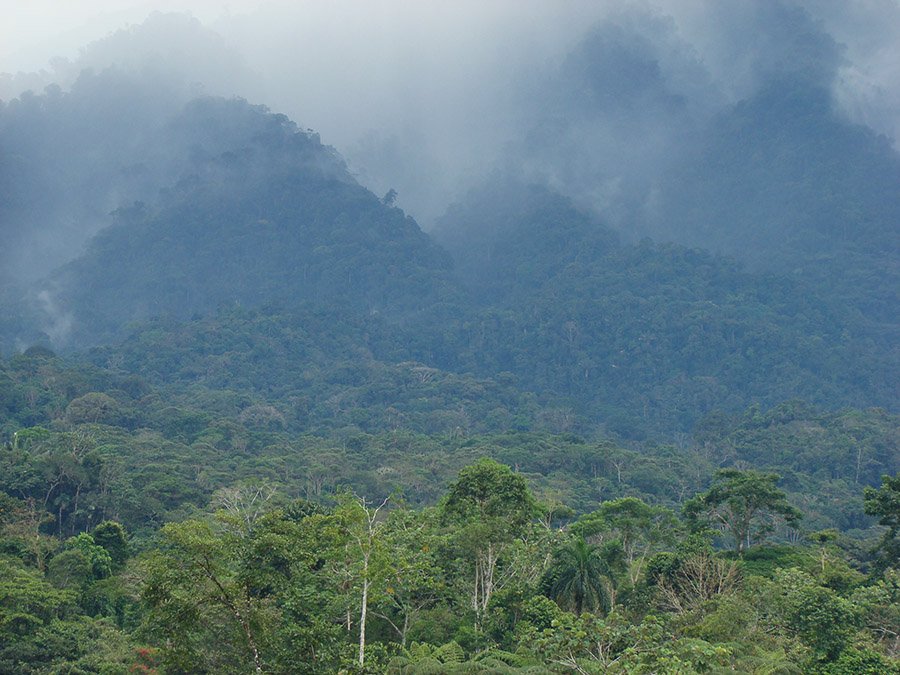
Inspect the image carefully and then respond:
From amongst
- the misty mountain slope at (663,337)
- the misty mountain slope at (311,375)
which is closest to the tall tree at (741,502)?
the misty mountain slope at (311,375)

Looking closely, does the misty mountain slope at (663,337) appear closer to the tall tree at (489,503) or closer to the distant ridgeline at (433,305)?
the distant ridgeline at (433,305)

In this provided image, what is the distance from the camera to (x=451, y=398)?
110 m

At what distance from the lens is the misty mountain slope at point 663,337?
Answer: 12062cm

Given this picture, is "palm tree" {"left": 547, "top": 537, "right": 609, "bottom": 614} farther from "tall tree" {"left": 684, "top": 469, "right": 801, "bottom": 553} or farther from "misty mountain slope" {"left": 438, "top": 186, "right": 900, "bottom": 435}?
"misty mountain slope" {"left": 438, "top": 186, "right": 900, "bottom": 435}

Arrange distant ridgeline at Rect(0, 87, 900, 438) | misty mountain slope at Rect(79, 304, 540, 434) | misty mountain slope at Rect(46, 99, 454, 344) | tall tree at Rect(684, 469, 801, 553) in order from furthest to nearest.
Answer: misty mountain slope at Rect(46, 99, 454, 344) → distant ridgeline at Rect(0, 87, 900, 438) → misty mountain slope at Rect(79, 304, 540, 434) → tall tree at Rect(684, 469, 801, 553)

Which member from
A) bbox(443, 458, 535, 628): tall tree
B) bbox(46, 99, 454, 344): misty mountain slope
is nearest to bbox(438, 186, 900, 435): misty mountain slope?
bbox(46, 99, 454, 344): misty mountain slope

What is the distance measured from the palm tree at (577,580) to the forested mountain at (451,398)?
0.14 meters

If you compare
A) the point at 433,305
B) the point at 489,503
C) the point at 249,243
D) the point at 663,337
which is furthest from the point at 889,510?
the point at 249,243

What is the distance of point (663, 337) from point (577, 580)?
111m

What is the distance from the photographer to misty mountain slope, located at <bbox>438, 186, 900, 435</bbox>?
12062 cm

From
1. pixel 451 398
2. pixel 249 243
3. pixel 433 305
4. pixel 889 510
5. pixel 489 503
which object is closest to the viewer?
pixel 489 503

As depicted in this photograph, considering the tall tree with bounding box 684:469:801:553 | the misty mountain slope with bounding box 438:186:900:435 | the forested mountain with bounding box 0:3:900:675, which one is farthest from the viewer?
the misty mountain slope with bounding box 438:186:900:435

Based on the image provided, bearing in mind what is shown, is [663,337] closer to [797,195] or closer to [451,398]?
[451,398]

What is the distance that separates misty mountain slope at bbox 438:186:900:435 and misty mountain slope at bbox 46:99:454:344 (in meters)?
19.6
